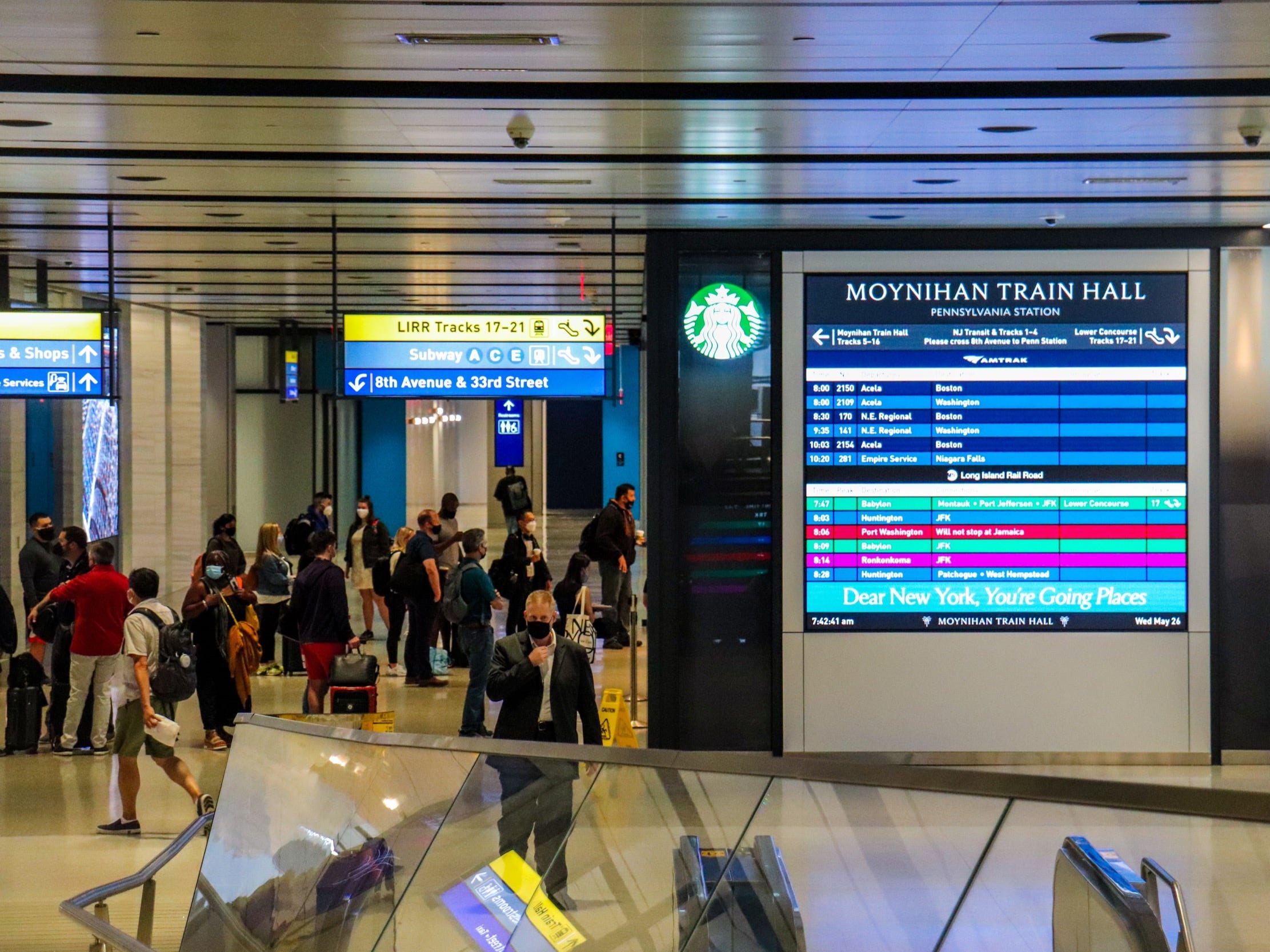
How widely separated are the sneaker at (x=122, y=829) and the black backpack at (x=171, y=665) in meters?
0.72

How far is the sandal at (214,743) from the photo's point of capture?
10437mm

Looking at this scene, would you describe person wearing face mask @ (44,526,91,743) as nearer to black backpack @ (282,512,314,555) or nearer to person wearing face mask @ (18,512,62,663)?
person wearing face mask @ (18,512,62,663)

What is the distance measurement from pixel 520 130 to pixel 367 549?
8925mm

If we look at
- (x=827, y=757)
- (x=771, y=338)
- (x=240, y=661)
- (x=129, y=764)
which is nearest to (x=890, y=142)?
(x=771, y=338)

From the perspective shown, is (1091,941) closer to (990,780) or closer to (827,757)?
(990,780)

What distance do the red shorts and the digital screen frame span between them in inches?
130

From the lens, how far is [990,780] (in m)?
3.00

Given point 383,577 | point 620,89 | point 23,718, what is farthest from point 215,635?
point 620,89

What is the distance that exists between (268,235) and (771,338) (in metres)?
3.93

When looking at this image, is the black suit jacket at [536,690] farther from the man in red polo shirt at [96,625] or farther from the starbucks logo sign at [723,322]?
the man in red polo shirt at [96,625]

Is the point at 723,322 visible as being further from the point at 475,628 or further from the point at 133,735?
the point at 133,735

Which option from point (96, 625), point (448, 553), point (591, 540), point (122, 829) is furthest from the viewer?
point (448, 553)

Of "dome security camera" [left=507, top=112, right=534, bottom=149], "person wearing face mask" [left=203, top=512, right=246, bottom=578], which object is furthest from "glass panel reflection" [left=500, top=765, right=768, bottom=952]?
"person wearing face mask" [left=203, top=512, right=246, bottom=578]

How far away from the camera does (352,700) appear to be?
912 cm
